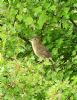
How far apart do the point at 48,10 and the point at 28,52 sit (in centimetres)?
152

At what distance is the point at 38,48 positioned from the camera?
640cm

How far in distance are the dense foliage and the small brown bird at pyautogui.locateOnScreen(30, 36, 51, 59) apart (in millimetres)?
79

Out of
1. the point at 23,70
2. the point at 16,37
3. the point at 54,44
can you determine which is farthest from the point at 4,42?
the point at 23,70

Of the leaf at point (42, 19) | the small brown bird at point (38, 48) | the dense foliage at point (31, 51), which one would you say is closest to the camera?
the dense foliage at point (31, 51)

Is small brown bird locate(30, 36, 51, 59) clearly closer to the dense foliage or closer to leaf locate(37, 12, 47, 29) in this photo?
the dense foliage

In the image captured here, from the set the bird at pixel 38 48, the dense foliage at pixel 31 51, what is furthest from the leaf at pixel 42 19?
the bird at pixel 38 48

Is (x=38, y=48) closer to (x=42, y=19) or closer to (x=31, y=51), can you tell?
(x=31, y=51)

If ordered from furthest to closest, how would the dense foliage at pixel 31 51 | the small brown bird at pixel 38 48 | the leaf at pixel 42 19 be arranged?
1. the small brown bird at pixel 38 48
2. the leaf at pixel 42 19
3. the dense foliage at pixel 31 51

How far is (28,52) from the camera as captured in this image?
679 centimetres

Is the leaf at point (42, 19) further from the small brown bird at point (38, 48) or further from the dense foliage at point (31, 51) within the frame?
the small brown bird at point (38, 48)

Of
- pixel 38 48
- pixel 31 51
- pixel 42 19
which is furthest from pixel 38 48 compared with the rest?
pixel 42 19

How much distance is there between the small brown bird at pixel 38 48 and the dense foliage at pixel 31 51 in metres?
0.08

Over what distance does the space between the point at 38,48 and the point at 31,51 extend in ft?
1.28

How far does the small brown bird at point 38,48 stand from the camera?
20.6 feet
